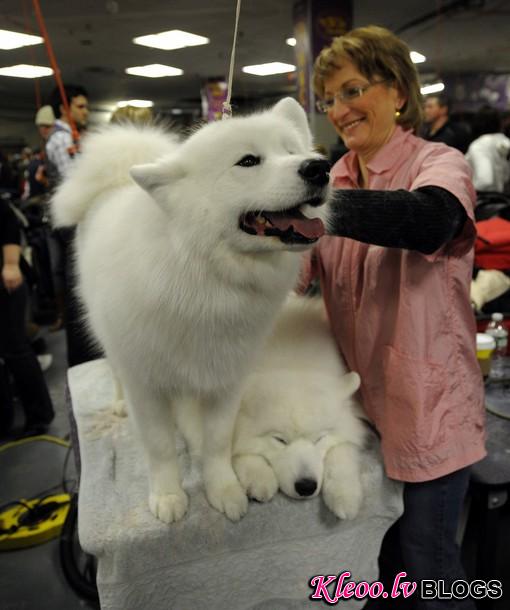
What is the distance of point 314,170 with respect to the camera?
36.3 inches

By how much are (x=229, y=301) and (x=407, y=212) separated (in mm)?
445

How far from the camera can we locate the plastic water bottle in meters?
2.25

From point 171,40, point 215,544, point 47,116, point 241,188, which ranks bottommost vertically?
point 215,544

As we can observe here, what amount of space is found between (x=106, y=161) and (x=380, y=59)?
83cm

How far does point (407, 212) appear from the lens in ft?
3.53

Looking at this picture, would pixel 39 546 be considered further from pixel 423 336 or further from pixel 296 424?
pixel 423 336

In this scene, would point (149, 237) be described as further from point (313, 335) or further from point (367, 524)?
point (367, 524)

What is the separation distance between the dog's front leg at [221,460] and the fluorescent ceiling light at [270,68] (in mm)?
4268

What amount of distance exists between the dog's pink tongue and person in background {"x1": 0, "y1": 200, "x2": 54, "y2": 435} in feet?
7.51

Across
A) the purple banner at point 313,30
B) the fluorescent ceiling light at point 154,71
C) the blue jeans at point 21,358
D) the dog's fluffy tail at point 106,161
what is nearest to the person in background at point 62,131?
the blue jeans at point 21,358

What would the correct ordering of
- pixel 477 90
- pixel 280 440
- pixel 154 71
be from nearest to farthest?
pixel 280 440 → pixel 154 71 → pixel 477 90

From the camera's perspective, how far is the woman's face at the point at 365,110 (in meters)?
1.35

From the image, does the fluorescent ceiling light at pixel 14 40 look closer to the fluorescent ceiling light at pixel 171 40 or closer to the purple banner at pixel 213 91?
the fluorescent ceiling light at pixel 171 40

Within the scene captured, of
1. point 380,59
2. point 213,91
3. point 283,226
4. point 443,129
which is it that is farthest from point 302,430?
point 213,91
